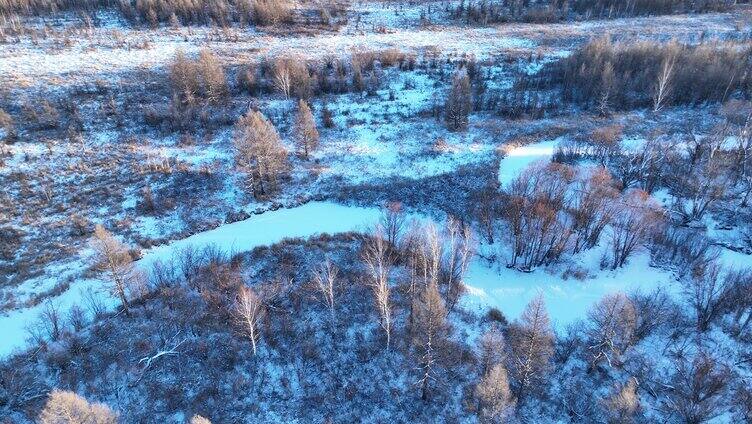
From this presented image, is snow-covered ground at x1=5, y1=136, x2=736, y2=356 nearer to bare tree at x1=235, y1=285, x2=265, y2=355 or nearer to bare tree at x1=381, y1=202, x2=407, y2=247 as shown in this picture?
bare tree at x1=381, y1=202, x2=407, y2=247

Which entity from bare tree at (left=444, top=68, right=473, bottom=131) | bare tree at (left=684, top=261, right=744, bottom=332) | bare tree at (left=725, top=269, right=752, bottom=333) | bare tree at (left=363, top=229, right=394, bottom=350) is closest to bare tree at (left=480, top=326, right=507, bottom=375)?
bare tree at (left=363, top=229, right=394, bottom=350)

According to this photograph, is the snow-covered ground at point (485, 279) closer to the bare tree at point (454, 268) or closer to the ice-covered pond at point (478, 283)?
the ice-covered pond at point (478, 283)

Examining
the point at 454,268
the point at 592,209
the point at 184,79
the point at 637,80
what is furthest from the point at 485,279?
the point at 184,79

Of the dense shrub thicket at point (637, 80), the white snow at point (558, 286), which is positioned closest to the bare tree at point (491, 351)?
the white snow at point (558, 286)

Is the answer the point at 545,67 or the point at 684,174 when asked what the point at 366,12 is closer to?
the point at 545,67

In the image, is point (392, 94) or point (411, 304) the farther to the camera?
point (392, 94)

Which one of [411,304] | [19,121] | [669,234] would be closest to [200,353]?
[411,304]
